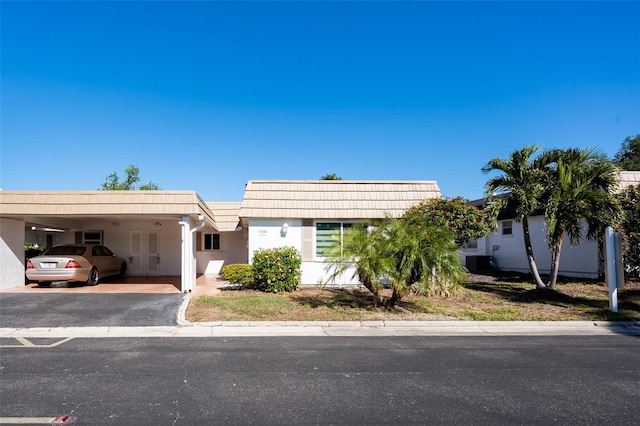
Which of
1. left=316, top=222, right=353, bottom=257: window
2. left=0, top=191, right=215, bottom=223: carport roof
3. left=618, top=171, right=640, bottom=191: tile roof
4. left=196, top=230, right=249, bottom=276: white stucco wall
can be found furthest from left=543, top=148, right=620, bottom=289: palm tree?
left=196, top=230, right=249, bottom=276: white stucco wall

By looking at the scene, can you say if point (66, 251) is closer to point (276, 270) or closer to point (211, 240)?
point (211, 240)

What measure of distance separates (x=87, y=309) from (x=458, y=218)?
11.3m

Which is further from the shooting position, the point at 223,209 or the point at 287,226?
the point at 223,209

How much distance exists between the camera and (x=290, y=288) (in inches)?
539

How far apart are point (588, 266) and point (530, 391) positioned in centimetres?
1439

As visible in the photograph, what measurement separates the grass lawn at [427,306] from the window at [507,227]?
21.6ft

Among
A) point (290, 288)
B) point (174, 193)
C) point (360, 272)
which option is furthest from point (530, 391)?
point (174, 193)

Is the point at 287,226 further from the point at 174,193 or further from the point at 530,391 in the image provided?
the point at 530,391

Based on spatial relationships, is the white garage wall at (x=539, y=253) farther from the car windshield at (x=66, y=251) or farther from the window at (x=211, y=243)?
the car windshield at (x=66, y=251)

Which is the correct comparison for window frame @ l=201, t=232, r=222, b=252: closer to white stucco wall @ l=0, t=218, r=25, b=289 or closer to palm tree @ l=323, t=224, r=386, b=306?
white stucco wall @ l=0, t=218, r=25, b=289

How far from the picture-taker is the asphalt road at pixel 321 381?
4.33m

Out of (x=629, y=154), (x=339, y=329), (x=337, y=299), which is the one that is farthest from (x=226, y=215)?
(x=629, y=154)

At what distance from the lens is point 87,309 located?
10.4 meters

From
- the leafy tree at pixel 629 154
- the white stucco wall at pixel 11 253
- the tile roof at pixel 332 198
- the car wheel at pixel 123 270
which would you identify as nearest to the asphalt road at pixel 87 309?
the white stucco wall at pixel 11 253
